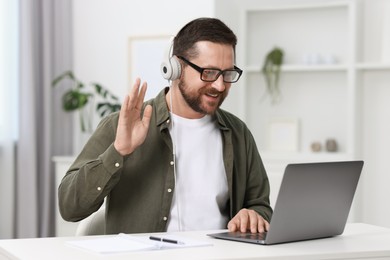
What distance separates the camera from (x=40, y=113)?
5688 millimetres

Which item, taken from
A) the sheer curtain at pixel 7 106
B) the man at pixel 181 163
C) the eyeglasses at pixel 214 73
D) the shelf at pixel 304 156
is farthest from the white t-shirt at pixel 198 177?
the sheer curtain at pixel 7 106

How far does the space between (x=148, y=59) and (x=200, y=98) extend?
2.89m

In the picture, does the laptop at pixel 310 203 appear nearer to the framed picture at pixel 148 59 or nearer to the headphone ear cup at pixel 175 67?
the headphone ear cup at pixel 175 67

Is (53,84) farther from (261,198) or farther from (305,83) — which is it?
(261,198)

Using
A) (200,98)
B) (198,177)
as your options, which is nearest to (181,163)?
(198,177)

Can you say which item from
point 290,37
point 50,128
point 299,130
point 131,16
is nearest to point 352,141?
point 299,130

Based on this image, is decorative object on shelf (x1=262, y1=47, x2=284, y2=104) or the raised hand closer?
the raised hand

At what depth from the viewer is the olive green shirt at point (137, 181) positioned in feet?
8.15

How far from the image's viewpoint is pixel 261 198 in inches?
112

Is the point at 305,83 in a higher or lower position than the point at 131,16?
lower

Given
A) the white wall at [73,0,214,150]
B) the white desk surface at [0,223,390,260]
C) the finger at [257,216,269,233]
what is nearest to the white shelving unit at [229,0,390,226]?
the white wall at [73,0,214,150]

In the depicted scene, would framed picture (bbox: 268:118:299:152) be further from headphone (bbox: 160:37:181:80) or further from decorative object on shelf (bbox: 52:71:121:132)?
headphone (bbox: 160:37:181:80)

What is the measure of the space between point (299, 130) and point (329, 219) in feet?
9.97

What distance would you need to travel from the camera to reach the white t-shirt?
2666 millimetres
